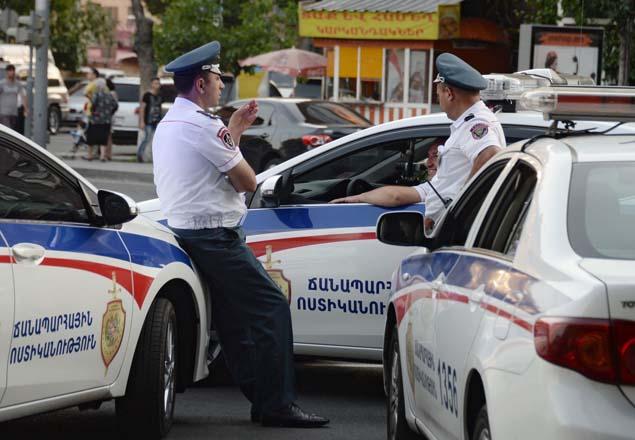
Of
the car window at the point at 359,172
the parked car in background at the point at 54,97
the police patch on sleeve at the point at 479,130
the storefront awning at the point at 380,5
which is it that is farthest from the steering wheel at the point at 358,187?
the parked car in background at the point at 54,97

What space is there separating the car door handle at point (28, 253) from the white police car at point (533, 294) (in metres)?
1.38

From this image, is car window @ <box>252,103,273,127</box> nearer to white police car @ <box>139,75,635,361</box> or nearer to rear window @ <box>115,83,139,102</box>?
rear window @ <box>115,83,139,102</box>

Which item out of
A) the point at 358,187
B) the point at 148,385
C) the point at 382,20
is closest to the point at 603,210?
the point at 148,385

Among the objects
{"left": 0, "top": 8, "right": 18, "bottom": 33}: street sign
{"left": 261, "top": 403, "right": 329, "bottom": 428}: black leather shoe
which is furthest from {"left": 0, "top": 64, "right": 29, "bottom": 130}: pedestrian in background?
{"left": 261, "top": 403, "right": 329, "bottom": 428}: black leather shoe

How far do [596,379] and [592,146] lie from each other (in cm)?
116

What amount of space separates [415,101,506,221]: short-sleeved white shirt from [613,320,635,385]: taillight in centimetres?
343

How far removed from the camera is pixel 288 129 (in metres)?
23.1

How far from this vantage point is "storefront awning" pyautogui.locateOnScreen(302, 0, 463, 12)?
29203mm

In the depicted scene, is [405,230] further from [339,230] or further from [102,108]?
[102,108]

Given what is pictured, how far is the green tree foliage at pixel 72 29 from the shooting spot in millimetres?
61600

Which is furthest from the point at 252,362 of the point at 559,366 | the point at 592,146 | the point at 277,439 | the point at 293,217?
the point at 559,366

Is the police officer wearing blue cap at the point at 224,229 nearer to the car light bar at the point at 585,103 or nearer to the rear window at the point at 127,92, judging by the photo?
the car light bar at the point at 585,103

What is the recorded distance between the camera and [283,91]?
44.0 m

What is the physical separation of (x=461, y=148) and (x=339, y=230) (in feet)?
2.87
